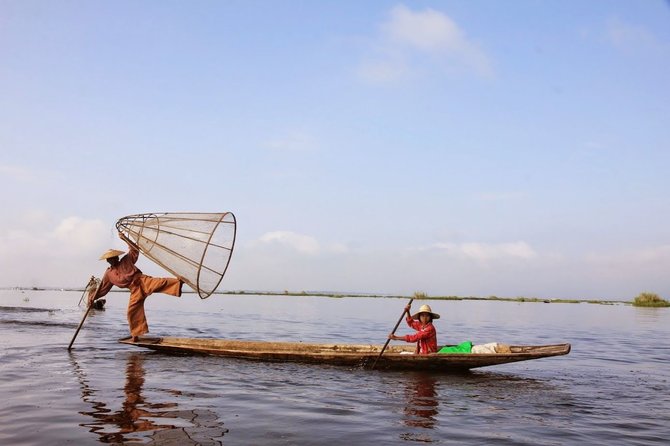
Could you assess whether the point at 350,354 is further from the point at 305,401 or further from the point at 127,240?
the point at 127,240

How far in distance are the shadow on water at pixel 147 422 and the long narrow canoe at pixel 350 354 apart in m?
3.52

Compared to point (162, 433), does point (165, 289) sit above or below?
above

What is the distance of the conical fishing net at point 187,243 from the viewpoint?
1045cm

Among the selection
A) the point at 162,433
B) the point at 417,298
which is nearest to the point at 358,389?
the point at 162,433

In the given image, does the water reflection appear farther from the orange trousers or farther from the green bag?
the orange trousers

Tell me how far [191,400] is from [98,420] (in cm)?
142

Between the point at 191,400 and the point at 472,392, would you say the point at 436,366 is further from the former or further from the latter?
the point at 191,400

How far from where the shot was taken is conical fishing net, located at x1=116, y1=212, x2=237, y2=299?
10445 millimetres

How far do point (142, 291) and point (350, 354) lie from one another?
14.9ft

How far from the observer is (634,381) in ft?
33.6

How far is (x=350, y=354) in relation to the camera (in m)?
10.6

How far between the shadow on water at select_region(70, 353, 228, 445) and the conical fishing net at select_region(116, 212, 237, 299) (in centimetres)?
308

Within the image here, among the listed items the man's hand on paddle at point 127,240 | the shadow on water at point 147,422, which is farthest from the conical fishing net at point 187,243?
the shadow on water at point 147,422

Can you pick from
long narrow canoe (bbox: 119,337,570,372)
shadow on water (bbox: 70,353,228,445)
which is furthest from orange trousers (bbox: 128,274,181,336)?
shadow on water (bbox: 70,353,228,445)
